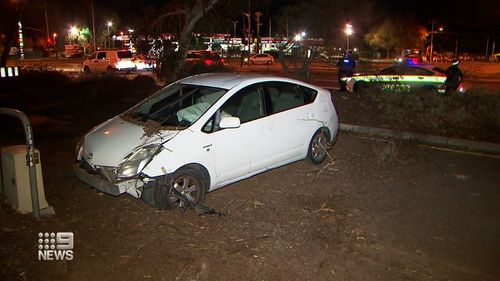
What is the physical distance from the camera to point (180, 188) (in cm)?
552

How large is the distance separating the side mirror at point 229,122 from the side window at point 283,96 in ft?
3.27

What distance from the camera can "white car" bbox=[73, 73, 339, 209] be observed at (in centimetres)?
537

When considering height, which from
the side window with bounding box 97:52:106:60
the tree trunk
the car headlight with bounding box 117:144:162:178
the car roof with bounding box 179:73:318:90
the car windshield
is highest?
the tree trunk

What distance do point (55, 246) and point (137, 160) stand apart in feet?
4.11

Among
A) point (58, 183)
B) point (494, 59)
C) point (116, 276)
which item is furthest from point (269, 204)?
point (494, 59)

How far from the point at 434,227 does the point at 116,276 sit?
352cm

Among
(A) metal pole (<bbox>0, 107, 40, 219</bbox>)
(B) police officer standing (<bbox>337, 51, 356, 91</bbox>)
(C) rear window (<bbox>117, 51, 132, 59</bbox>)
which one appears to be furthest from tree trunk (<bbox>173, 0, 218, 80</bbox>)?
(C) rear window (<bbox>117, 51, 132, 59</bbox>)

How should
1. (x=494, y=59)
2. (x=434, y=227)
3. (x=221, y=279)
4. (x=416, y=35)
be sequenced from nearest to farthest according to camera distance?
(x=221, y=279)
(x=434, y=227)
(x=494, y=59)
(x=416, y=35)

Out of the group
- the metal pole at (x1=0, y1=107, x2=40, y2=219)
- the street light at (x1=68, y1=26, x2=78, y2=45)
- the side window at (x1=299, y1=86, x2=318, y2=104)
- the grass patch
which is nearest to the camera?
the metal pole at (x1=0, y1=107, x2=40, y2=219)

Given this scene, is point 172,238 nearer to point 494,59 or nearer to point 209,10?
point 209,10

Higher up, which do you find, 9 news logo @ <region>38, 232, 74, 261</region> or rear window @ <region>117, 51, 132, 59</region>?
rear window @ <region>117, 51, 132, 59</region>

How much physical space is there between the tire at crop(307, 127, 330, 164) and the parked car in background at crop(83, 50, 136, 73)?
89.9 ft

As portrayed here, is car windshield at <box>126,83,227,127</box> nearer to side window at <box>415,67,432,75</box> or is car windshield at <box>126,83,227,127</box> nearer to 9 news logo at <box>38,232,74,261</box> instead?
9 news logo at <box>38,232,74,261</box>

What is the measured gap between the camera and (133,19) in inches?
725
